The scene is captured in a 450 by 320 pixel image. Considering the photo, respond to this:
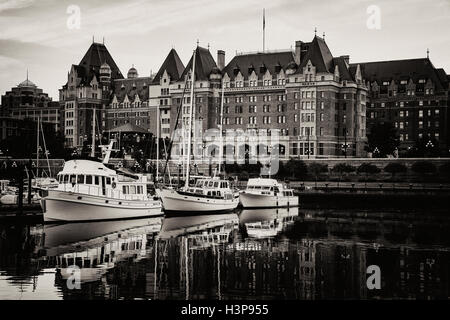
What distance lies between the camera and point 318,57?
77.2 metres

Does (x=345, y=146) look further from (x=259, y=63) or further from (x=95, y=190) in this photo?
(x=95, y=190)

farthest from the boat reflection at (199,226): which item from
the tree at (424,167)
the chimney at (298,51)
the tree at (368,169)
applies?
the chimney at (298,51)

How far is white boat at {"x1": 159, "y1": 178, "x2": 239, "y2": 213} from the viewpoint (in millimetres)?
37875

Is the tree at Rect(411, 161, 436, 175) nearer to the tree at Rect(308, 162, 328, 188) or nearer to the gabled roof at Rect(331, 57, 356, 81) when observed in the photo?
the tree at Rect(308, 162, 328, 188)

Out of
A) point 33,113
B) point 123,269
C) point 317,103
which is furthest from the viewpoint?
point 33,113

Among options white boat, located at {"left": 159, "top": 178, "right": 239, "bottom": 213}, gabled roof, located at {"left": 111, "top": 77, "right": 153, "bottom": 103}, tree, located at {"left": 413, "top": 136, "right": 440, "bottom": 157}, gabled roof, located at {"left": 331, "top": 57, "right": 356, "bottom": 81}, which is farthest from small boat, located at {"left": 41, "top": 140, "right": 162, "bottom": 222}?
gabled roof, located at {"left": 111, "top": 77, "right": 153, "bottom": 103}

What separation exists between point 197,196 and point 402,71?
199ft

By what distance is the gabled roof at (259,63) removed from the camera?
82.2 meters

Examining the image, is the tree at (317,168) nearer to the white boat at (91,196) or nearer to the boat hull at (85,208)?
the white boat at (91,196)

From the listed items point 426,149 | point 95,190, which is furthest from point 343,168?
point 95,190

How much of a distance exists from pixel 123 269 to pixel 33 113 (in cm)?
8351

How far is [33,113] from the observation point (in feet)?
321
